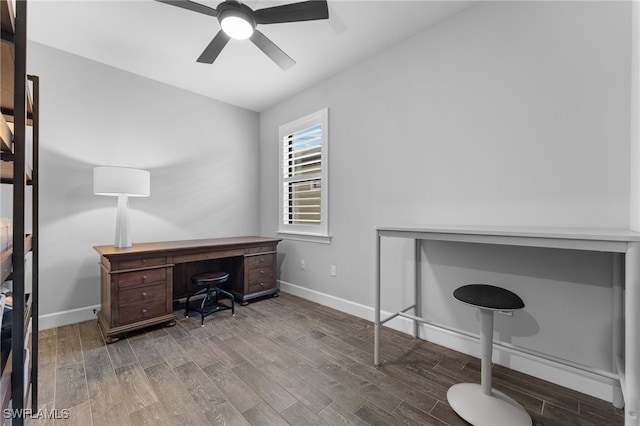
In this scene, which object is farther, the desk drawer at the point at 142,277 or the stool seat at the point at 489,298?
the desk drawer at the point at 142,277

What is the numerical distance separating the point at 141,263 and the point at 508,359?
9.75 feet

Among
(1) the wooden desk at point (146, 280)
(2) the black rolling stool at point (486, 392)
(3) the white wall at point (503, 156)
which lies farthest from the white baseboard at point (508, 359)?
(1) the wooden desk at point (146, 280)

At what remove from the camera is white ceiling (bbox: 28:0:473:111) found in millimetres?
2025

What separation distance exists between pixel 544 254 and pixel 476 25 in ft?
5.59

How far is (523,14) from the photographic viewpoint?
1.79 meters

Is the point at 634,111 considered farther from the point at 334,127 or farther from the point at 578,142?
the point at 334,127

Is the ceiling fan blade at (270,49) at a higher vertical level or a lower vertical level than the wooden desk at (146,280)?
higher

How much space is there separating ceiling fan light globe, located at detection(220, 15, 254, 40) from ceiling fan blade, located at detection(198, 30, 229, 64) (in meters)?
0.07

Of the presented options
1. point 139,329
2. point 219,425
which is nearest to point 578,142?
point 219,425

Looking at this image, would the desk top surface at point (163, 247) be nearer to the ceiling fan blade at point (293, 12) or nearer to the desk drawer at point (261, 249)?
the desk drawer at point (261, 249)

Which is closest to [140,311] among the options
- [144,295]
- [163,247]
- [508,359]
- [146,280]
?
[144,295]

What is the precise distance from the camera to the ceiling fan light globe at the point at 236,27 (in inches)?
70.3

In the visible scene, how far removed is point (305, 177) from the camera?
11.0ft

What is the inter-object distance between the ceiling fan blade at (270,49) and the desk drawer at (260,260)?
2.05 meters
